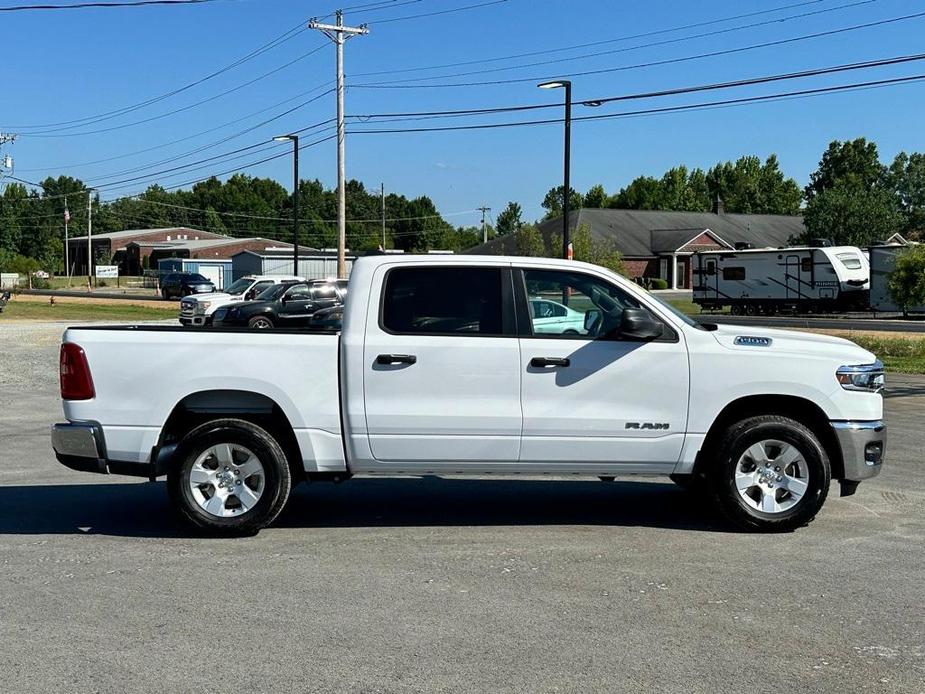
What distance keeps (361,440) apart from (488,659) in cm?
257

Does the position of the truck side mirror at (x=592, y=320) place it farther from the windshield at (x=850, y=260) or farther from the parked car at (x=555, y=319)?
the windshield at (x=850, y=260)

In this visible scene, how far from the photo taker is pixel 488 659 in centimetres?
496

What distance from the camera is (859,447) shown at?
24.2ft

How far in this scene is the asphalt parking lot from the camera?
481cm

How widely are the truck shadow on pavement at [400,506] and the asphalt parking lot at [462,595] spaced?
4 centimetres

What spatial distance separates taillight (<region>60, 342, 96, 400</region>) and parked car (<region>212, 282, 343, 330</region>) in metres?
18.5

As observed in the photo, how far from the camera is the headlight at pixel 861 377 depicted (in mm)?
7402

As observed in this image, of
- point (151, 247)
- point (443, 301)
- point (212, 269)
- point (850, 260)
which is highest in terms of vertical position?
point (151, 247)

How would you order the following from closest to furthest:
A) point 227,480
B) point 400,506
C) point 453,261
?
point 227,480 → point 453,261 → point 400,506

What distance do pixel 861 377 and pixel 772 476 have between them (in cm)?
96

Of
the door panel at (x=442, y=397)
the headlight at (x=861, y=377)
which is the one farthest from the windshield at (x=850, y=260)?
the door panel at (x=442, y=397)

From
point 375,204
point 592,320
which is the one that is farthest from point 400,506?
point 375,204

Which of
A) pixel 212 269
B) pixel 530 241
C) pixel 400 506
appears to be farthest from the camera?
pixel 212 269

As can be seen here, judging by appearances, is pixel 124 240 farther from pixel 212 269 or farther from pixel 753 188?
pixel 753 188
